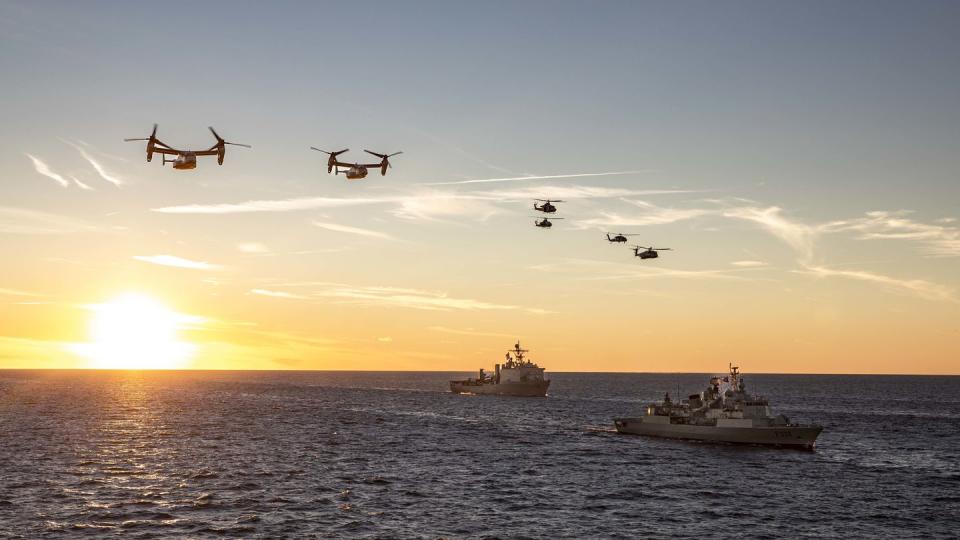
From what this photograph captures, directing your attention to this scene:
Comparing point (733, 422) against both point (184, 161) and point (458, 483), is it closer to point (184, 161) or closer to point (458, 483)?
point (458, 483)

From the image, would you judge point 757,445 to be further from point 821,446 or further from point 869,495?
point 869,495

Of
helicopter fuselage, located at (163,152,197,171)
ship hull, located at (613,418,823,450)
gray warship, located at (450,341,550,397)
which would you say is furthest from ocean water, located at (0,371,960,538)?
gray warship, located at (450,341,550,397)

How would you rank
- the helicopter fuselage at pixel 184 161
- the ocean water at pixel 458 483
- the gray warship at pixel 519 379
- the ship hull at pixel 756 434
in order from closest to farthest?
the ocean water at pixel 458 483 → the helicopter fuselage at pixel 184 161 → the ship hull at pixel 756 434 → the gray warship at pixel 519 379

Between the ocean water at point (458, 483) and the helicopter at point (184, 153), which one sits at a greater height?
the helicopter at point (184, 153)

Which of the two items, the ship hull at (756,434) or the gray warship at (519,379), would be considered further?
the gray warship at (519,379)

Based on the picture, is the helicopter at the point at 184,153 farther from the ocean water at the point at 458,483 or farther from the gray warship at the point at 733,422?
the gray warship at the point at 733,422

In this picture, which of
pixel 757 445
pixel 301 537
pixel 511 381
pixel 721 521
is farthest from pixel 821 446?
pixel 511 381

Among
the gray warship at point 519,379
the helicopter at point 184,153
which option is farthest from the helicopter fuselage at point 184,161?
the gray warship at point 519,379

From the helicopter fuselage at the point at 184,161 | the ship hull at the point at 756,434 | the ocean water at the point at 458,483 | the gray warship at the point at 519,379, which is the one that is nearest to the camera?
the ocean water at the point at 458,483
